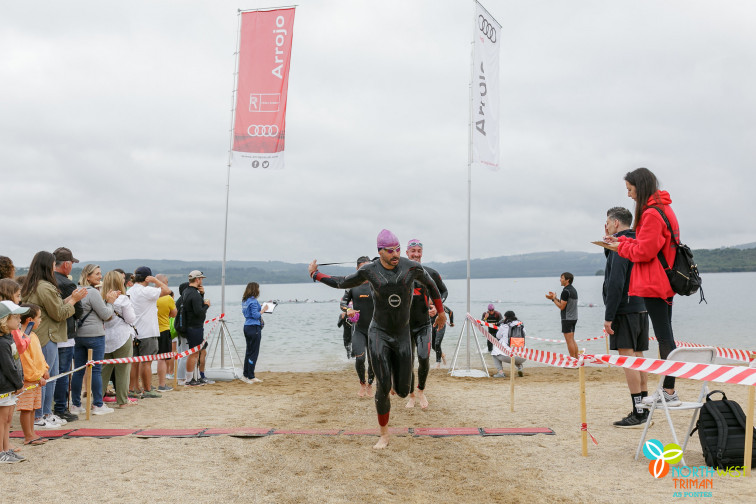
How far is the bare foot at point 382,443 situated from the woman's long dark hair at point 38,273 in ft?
14.4

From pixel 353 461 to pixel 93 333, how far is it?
4.44 meters

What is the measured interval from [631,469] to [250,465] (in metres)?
3.39

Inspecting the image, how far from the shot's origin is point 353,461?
5.04 metres

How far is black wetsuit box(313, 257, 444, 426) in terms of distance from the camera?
18.7 feet

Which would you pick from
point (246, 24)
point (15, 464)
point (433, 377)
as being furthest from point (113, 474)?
point (246, 24)

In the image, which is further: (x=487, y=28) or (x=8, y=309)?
(x=487, y=28)

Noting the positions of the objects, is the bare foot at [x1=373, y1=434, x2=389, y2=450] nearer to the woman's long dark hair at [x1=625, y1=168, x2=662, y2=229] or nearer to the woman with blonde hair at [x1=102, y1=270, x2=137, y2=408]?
the woman's long dark hair at [x1=625, y1=168, x2=662, y2=229]

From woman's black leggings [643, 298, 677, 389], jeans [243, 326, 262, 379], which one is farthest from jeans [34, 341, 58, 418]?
woman's black leggings [643, 298, 677, 389]

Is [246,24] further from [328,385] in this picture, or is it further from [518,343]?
[518,343]

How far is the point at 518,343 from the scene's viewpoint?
11.0 m

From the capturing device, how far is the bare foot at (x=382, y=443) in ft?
17.9

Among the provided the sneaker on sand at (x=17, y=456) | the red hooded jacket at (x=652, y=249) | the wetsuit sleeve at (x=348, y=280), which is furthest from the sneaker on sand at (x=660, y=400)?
the sneaker on sand at (x=17, y=456)

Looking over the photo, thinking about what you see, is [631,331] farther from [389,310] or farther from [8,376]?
[8,376]

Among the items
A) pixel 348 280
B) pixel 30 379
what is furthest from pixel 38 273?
pixel 348 280
